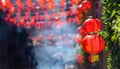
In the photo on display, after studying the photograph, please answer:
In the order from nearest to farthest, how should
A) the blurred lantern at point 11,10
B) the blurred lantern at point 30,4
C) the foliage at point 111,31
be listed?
the foliage at point 111,31
the blurred lantern at point 30,4
the blurred lantern at point 11,10

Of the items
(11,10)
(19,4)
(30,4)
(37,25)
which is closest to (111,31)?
(19,4)

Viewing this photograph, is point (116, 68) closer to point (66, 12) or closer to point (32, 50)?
point (66, 12)

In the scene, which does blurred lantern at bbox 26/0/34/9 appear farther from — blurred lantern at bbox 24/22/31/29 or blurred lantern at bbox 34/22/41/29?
blurred lantern at bbox 34/22/41/29

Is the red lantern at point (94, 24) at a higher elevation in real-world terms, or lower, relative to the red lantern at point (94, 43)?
higher

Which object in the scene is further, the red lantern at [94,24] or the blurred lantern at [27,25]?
the blurred lantern at [27,25]

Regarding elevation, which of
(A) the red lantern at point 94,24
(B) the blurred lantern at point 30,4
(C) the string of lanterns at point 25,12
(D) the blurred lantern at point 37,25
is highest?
(A) the red lantern at point 94,24

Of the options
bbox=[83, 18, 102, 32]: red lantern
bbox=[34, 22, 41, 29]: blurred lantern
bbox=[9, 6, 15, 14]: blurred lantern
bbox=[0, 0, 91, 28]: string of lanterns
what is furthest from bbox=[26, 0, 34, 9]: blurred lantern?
bbox=[83, 18, 102, 32]: red lantern

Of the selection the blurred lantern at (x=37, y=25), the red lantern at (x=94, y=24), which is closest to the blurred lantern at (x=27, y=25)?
the blurred lantern at (x=37, y=25)

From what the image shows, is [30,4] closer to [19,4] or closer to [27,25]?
[19,4]

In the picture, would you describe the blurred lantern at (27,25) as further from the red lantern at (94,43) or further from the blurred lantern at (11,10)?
the red lantern at (94,43)

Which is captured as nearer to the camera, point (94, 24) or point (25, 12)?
point (94, 24)

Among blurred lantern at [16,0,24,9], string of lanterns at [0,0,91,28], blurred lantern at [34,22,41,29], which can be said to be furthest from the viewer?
blurred lantern at [34,22,41,29]

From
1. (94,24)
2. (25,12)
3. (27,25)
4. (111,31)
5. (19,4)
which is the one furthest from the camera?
(27,25)

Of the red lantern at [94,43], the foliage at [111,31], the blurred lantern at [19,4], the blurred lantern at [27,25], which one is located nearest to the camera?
the foliage at [111,31]
